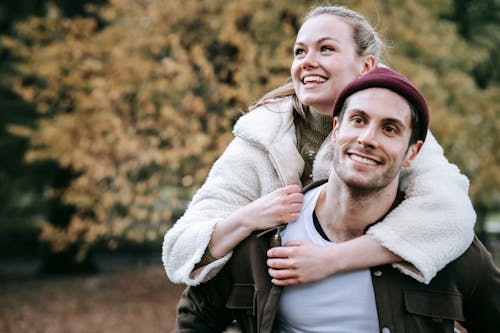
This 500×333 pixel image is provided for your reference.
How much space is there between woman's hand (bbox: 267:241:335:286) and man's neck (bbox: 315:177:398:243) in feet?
0.46

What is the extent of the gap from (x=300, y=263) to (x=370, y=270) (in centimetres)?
28

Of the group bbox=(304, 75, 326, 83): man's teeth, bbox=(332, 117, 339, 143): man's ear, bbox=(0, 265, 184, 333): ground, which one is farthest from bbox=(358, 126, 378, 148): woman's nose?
bbox=(0, 265, 184, 333): ground

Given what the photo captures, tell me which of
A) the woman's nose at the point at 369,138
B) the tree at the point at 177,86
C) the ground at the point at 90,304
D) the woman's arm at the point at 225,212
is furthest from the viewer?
the ground at the point at 90,304

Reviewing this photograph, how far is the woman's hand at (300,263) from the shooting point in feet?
7.97

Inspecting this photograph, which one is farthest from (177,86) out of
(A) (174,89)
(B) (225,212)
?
(B) (225,212)

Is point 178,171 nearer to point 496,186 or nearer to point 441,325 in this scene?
point 496,186

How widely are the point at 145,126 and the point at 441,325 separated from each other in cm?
591

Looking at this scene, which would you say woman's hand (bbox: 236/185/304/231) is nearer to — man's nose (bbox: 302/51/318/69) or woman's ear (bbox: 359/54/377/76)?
man's nose (bbox: 302/51/318/69)

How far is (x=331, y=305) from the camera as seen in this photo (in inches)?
95.8

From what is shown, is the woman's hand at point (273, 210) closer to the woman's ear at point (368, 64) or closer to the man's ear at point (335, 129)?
the man's ear at point (335, 129)

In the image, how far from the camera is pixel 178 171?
846cm

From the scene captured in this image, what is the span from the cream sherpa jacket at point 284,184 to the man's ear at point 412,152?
0.40ft

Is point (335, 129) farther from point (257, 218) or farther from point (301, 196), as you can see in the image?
point (257, 218)

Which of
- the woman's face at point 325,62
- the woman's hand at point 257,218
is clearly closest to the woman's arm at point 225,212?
the woman's hand at point 257,218
